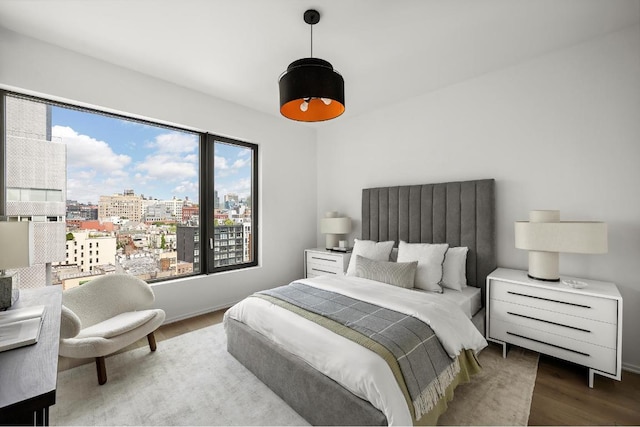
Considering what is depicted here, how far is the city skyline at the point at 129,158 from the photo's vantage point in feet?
9.13

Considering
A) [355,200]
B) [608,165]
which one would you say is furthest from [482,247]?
[355,200]

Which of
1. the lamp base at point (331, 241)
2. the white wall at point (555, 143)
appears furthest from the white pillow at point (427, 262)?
the lamp base at point (331, 241)

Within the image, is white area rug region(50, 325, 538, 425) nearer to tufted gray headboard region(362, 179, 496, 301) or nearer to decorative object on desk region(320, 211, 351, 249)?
tufted gray headboard region(362, 179, 496, 301)

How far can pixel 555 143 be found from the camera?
103 inches

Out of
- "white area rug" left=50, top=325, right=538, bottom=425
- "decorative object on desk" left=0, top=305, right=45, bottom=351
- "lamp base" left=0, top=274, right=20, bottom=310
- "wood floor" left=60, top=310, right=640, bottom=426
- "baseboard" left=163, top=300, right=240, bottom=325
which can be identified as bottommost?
"wood floor" left=60, top=310, right=640, bottom=426

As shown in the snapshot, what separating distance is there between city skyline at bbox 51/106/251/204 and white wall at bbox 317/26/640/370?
2.67 m

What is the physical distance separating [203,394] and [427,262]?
225 centimetres

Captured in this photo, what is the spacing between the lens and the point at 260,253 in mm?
4148

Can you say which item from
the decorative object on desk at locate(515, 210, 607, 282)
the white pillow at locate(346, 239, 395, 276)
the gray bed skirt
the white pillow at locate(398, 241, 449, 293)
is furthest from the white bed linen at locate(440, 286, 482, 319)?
the gray bed skirt

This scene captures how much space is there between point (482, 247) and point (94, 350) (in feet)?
11.5

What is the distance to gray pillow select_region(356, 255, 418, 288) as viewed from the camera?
2725mm

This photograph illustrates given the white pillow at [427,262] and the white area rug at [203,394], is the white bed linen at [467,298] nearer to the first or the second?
the white pillow at [427,262]

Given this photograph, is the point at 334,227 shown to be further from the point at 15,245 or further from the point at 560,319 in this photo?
the point at 15,245

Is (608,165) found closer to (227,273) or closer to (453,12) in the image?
(453,12)
